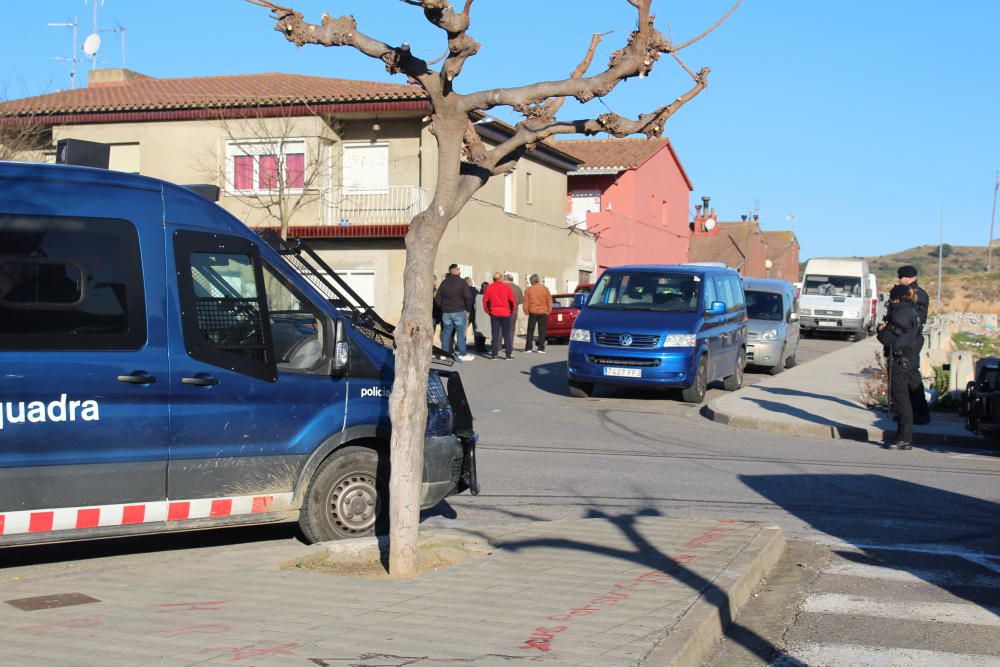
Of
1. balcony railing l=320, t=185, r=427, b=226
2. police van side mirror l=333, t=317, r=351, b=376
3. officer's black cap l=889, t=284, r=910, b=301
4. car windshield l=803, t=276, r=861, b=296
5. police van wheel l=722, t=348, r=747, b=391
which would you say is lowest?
police van wheel l=722, t=348, r=747, b=391

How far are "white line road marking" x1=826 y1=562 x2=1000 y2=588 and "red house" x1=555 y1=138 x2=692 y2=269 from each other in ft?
134

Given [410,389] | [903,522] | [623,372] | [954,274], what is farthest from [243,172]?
[954,274]

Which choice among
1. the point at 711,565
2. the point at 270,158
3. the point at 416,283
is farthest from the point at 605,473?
the point at 270,158

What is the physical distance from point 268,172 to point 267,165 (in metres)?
0.21

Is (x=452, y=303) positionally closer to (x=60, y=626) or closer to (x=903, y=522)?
(x=903, y=522)

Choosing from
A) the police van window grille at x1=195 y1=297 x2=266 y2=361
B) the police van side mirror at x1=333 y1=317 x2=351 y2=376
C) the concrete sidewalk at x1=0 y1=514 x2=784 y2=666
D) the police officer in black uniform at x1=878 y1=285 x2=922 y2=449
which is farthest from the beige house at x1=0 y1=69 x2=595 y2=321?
the concrete sidewalk at x1=0 y1=514 x2=784 y2=666

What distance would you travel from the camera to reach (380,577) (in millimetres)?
6582

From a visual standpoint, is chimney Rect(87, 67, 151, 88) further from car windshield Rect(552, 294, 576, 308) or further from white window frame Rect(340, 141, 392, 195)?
car windshield Rect(552, 294, 576, 308)

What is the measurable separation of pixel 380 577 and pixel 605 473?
211 inches

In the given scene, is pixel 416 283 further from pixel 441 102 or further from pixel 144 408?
pixel 144 408

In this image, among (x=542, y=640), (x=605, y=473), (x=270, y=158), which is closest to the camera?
(x=542, y=640)

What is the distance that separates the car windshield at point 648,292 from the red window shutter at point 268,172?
15.4 m

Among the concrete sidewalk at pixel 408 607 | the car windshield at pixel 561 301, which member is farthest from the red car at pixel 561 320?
the concrete sidewalk at pixel 408 607

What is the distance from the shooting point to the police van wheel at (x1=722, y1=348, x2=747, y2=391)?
20812 mm
